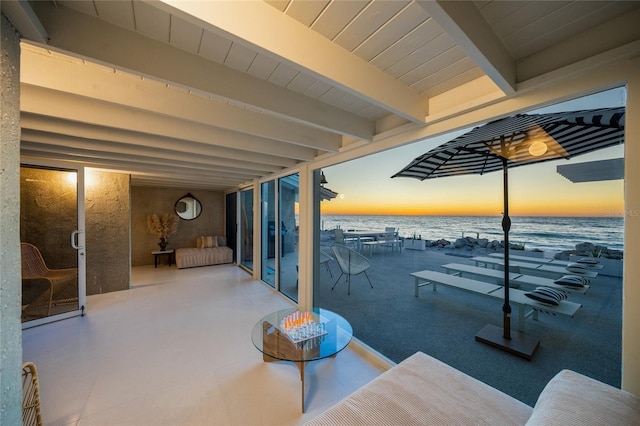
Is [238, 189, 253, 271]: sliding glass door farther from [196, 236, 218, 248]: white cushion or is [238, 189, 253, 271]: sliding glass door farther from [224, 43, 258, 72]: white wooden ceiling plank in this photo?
[224, 43, 258, 72]: white wooden ceiling plank

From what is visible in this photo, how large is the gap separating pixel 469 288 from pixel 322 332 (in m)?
1.35

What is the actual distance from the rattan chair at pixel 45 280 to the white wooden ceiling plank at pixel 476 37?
15.9ft

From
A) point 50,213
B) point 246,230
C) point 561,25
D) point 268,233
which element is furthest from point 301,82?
point 246,230

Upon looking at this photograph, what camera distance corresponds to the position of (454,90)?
1.58m

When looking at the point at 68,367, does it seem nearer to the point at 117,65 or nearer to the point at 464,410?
the point at 117,65

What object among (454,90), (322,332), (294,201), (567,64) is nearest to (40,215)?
(294,201)

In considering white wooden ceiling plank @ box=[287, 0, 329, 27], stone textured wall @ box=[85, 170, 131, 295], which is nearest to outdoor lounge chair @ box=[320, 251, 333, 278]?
white wooden ceiling plank @ box=[287, 0, 329, 27]

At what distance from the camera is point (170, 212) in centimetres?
680

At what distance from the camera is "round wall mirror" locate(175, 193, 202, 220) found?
22.7 ft

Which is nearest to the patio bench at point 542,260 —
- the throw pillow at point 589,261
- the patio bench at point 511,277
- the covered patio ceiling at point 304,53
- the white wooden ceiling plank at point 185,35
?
the throw pillow at point 589,261

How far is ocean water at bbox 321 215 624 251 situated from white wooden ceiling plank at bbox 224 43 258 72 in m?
1.83

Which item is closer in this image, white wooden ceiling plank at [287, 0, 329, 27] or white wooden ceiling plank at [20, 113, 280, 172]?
white wooden ceiling plank at [287, 0, 329, 27]

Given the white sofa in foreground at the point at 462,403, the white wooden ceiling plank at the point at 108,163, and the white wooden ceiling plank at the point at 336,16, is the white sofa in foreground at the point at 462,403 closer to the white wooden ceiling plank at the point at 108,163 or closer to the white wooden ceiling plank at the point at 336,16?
the white wooden ceiling plank at the point at 336,16

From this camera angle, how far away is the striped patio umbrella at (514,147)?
127cm
